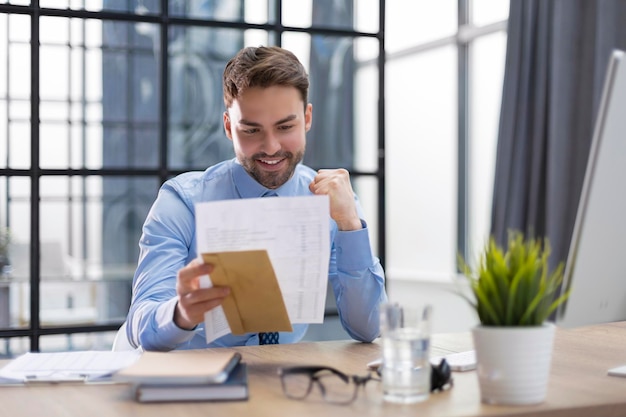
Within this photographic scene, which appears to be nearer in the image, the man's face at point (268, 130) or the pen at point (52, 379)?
the pen at point (52, 379)

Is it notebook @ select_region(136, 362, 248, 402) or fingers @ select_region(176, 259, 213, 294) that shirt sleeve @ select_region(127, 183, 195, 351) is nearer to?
fingers @ select_region(176, 259, 213, 294)

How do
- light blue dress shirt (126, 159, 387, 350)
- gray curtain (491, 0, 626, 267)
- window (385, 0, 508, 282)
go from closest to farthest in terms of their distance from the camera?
light blue dress shirt (126, 159, 387, 350) < gray curtain (491, 0, 626, 267) < window (385, 0, 508, 282)

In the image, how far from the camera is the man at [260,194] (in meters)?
1.96

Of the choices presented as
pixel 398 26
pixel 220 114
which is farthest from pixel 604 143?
pixel 398 26

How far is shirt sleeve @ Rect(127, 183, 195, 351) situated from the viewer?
1.75 metres

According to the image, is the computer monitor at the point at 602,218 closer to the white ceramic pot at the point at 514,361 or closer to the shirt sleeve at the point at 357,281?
the white ceramic pot at the point at 514,361

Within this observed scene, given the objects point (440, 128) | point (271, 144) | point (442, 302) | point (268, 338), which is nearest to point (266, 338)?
point (268, 338)

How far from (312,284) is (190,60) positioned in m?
1.69

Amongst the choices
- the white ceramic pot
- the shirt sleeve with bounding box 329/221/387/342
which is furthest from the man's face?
the white ceramic pot

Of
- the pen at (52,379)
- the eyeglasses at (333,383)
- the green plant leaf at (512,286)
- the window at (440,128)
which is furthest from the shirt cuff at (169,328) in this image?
the window at (440,128)

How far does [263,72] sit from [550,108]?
2189 millimetres

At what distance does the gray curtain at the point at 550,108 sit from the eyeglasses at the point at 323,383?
2479mm

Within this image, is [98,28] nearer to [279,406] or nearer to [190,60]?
[190,60]

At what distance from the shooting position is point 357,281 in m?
2.01
